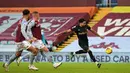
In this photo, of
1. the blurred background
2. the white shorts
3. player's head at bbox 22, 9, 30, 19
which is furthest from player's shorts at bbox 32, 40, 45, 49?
the blurred background

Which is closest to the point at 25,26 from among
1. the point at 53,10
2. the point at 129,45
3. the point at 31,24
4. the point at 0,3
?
the point at 31,24

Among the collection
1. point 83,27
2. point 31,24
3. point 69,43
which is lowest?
point 69,43

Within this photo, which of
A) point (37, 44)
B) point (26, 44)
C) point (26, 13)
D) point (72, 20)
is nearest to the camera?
point (26, 13)

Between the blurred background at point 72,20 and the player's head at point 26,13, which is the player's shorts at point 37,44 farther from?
the blurred background at point 72,20

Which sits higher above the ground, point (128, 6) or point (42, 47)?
point (42, 47)

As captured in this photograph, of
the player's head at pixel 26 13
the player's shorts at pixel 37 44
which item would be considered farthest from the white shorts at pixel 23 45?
the player's head at pixel 26 13

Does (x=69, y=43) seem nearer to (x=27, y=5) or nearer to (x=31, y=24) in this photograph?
(x=27, y=5)

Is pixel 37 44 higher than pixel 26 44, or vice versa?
pixel 26 44

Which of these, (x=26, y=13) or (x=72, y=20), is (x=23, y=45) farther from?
(x=72, y=20)

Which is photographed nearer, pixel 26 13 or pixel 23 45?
pixel 26 13

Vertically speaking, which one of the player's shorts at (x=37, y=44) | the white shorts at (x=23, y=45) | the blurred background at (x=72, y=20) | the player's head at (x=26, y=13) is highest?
the player's head at (x=26, y=13)

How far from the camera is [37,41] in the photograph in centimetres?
1291

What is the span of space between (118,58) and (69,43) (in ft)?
17.1

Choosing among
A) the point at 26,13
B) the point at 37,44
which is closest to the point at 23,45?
the point at 37,44
